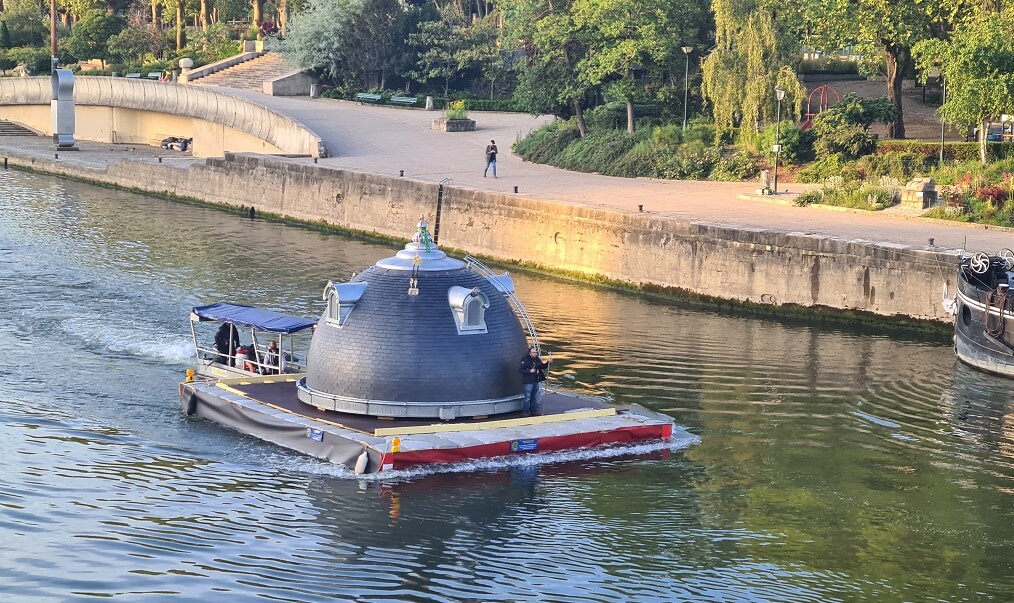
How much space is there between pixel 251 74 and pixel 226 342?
56.8 metres

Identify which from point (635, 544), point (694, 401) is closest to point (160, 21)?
point (694, 401)

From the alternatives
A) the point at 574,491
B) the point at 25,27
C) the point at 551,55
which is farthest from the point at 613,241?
the point at 25,27

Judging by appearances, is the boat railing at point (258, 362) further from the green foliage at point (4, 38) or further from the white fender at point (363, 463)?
the green foliage at point (4, 38)

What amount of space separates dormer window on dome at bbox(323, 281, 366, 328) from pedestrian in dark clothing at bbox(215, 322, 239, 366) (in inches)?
237

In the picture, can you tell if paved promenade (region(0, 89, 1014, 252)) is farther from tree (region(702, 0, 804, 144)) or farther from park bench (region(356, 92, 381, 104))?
tree (region(702, 0, 804, 144))

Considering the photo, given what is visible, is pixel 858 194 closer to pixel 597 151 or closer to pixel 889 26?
pixel 889 26

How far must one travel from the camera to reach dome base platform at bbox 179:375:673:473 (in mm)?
27938

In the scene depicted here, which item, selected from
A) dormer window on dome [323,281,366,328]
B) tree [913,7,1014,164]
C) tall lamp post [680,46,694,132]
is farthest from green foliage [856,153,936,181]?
dormer window on dome [323,281,366,328]

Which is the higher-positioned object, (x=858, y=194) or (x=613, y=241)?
(x=858, y=194)

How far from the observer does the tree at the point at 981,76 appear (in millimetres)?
54312

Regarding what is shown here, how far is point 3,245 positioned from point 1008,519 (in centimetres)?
3743

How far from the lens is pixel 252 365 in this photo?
115ft

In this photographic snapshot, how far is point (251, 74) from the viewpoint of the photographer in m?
90.4

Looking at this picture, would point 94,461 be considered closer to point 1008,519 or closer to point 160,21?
point 1008,519
